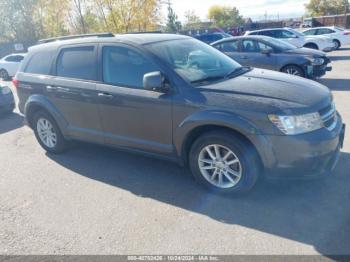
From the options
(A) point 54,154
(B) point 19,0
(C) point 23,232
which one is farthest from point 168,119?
(B) point 19,0

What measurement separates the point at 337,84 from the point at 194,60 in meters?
6.80

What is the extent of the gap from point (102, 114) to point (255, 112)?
210cm

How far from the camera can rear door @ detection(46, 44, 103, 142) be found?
14.1 feet

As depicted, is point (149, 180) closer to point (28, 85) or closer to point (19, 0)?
point (28, 85)

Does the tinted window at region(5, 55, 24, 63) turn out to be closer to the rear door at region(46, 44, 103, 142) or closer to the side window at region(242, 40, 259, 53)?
the side window at region(242, 40, 259, 53)

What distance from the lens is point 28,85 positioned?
513 cm

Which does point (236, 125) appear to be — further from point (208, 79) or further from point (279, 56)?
point (279, 56)

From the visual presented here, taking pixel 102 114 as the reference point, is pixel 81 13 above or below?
above

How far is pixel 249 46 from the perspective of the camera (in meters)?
9.83

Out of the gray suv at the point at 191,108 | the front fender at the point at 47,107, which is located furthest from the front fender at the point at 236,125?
the front fender at the point at 47,107

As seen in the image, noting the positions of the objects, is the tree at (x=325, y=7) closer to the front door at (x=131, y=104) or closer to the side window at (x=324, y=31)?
the side window at (x=324, y=31)

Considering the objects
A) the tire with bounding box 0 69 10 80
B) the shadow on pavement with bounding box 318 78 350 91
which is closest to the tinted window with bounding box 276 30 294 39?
the shadow on pavement with bounding box 318 78 350 91

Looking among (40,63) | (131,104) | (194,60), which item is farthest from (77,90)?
(194,60)

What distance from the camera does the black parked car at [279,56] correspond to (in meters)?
8.87
